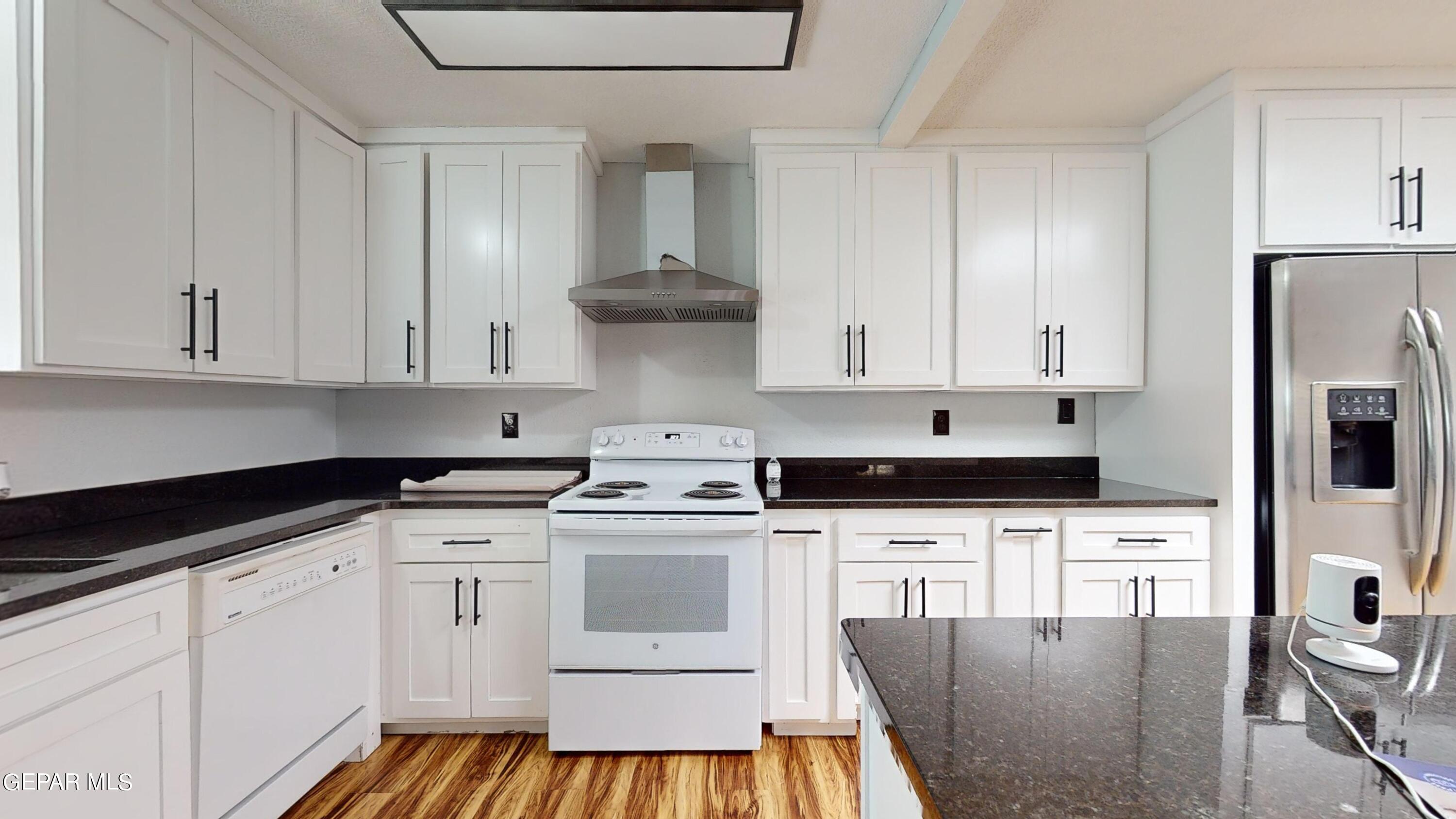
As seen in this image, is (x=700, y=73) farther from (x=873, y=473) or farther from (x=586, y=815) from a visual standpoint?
(x=586, y=815)

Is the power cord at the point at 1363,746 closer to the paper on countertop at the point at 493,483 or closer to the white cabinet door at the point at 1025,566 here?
the white cabinet door at the point at 1025,566

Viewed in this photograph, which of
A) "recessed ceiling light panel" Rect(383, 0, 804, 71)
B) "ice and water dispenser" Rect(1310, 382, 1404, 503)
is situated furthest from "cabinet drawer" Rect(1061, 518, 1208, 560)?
"recessed ceiling light panel" Rect(383, 0, 804, 71)

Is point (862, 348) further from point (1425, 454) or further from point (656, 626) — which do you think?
point (1425, 454)

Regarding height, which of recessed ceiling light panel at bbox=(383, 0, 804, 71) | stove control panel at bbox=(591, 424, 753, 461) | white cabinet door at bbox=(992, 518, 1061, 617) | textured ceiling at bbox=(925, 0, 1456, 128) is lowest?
white cabinet door at bbox=(992, 518, 1061, 617)

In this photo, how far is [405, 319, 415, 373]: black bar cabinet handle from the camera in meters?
2.59

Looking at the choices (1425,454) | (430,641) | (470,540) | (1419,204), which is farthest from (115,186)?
(1419,204)

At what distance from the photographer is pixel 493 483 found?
2635mm

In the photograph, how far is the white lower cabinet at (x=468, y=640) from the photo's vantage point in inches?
91.7

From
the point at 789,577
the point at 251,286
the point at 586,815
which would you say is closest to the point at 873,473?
the point at 789,577

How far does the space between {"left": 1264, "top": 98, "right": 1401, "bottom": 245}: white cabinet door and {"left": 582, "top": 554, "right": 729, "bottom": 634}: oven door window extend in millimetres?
2258

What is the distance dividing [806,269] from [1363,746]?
2164 millimetres

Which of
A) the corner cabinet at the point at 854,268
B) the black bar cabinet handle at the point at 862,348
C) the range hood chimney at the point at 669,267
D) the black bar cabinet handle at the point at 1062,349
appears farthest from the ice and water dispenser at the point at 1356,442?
the range hood chimney at the point at 669,267

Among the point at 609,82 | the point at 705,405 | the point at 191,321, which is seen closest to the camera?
the point at 191,321

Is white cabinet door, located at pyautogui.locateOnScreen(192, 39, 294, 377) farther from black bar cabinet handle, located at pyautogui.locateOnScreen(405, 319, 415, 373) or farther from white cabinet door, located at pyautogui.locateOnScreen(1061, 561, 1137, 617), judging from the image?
white cabinet door, located at pyautogui.locateOnScreen(1061, 561, 1137, 617)
